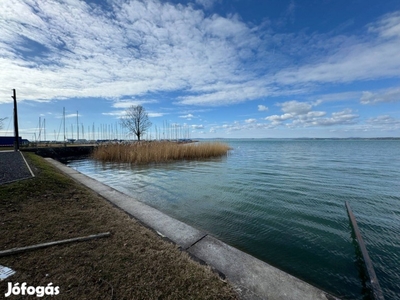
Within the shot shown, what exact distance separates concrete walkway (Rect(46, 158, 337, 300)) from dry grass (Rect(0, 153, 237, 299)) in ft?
0.74

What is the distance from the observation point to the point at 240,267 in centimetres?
225

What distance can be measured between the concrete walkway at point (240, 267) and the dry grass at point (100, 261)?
225 mm

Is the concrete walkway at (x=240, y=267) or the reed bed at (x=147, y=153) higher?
the reed bed at (x=147, y=153)

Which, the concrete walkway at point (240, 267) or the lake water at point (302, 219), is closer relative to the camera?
the concrete walkway at point (240, 267)

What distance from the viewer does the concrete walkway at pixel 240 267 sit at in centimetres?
186

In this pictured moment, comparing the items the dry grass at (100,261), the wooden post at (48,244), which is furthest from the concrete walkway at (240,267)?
the wooden post at (48,244)

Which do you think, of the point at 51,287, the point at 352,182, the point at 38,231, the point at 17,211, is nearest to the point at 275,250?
the point at 51,287

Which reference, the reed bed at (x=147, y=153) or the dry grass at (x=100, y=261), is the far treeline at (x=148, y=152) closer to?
the reed bed at (x=147, y=153)

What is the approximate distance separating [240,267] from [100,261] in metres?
1.61

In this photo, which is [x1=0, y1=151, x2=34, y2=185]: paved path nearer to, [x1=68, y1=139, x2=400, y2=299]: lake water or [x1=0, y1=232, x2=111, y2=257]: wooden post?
[x1=68, y1=139, x2=400, y2=299]: lake water

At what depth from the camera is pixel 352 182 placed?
8.12m

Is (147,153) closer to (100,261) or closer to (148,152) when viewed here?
(148,152)

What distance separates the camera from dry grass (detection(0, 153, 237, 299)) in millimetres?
1748

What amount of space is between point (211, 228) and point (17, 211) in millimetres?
3610
